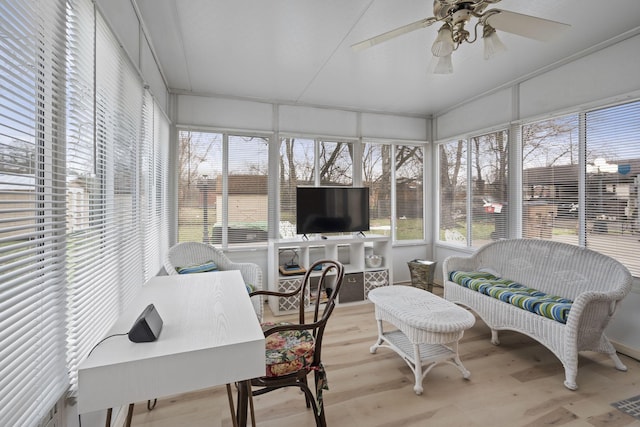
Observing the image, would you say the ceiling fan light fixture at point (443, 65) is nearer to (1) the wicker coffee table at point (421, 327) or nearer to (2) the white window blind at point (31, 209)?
(1) the wicker coffee table at point (421, 327)

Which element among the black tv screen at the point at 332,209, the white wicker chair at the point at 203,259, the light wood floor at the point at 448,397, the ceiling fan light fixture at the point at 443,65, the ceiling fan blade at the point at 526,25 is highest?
the ceiling fan blade at the point at 526,25

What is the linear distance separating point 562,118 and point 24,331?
4.35 meters

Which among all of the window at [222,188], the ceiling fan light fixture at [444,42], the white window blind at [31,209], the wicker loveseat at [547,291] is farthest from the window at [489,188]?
the white window blind at [31,209]

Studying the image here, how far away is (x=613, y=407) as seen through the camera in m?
2.02

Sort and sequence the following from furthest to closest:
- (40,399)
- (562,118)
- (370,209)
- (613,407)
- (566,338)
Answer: (370,209) → (562,118) → (566,338) → (613,407) → (40,399)

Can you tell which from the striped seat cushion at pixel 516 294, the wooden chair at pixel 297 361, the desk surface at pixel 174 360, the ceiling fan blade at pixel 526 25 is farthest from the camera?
the striped seat cushion at pixel 516 294

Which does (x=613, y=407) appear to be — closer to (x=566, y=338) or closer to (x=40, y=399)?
(x=566, y=338)

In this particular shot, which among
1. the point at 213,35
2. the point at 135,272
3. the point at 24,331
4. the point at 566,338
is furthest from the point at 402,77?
the point at 24,331

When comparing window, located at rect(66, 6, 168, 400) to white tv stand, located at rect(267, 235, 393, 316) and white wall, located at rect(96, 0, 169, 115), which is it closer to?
white wall, located at rect(96, 0, 169, 115)

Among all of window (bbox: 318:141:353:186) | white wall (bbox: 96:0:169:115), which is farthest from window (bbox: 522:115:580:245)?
white wall (bbox: 96:0:169:115)

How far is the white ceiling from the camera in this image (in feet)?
7.42

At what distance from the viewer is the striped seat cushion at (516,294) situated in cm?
239

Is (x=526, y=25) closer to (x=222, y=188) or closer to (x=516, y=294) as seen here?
(x=516, y=294)

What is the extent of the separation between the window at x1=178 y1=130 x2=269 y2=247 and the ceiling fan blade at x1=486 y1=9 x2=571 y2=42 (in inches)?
121
